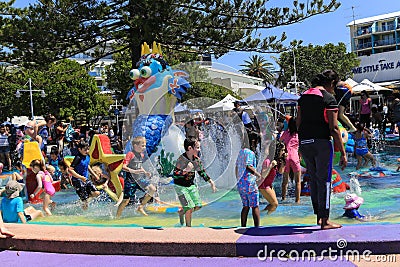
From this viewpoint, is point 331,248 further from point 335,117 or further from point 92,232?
point 92,232

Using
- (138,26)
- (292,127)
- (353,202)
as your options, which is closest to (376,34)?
(138,26)

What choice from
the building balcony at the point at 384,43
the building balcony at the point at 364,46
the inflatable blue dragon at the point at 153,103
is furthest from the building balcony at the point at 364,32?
the inflatable blue dragon at the point at 153,103

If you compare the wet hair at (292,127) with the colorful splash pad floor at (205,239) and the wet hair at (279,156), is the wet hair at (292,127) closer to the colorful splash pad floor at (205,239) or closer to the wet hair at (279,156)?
the wet hair at (279,156)

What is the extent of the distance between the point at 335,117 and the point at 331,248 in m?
1.25

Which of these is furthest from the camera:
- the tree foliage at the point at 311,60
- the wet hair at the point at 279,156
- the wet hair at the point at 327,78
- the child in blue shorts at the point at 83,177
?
the tree foliage at the point at 311,60

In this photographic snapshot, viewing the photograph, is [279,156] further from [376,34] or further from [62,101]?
[376,34]

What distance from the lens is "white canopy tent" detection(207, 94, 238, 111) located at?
22.5 feet

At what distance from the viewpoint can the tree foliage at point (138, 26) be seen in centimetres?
1530

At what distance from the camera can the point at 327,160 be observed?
15.8ft

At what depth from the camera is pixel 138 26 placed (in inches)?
567

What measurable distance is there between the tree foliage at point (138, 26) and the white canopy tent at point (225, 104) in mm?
8048

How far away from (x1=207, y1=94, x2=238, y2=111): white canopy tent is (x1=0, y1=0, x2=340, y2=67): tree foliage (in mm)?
8048

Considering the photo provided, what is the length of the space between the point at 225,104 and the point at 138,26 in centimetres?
805

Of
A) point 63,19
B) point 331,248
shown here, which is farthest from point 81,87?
point 331,248
